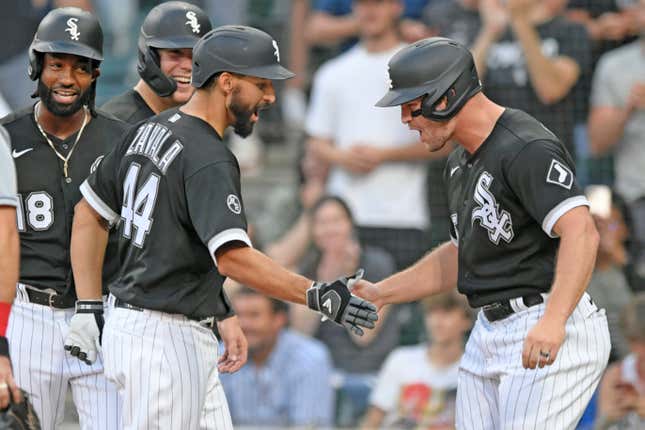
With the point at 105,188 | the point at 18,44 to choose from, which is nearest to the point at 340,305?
the point at 105,188

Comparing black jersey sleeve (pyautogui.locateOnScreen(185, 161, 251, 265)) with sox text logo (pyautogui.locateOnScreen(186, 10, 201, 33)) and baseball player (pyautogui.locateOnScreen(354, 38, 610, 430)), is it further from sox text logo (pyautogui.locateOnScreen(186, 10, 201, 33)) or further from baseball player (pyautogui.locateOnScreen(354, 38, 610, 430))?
sox text logo (pyautogui.locateOnScreen(186, 10, 201, 33))

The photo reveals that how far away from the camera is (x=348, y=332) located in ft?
28.9

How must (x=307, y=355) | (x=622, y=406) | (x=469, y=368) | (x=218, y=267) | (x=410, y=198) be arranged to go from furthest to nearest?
(x=410, y=198), (x=307, y=355), (x=622, y=406), (x=469, y=368), (x=218, y=267)

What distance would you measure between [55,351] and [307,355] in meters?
3.00

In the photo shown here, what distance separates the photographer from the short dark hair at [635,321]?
23.9ft

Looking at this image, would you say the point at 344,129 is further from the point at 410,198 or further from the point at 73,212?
the point at 73,212

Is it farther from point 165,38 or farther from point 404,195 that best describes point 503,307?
point 404,195

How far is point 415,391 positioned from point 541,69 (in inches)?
87.6

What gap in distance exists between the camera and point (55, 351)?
5516mm

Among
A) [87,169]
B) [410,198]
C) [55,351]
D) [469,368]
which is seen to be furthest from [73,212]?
[410,198]

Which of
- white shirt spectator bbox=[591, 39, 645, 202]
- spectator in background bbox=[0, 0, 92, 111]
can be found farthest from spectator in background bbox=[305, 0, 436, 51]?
spectator in background bbox=[0, 0, 92, 111]

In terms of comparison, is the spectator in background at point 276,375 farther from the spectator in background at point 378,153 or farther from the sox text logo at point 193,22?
the sox text logo at point 193,22

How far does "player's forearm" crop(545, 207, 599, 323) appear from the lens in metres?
4.73

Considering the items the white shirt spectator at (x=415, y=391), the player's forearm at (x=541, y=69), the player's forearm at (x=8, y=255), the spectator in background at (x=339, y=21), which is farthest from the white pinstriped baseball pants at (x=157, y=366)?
the spectator in background at (x=339, y=21)
